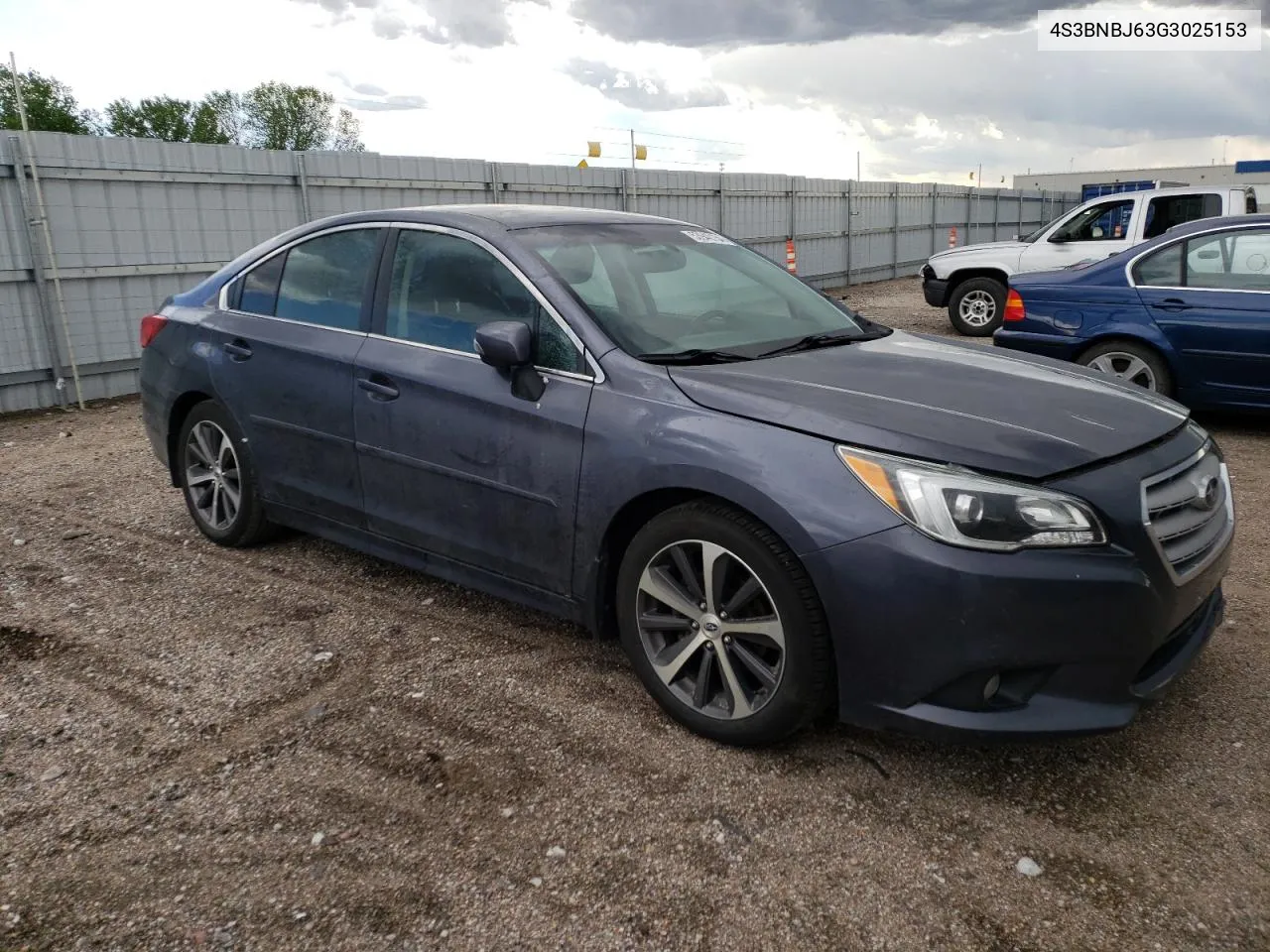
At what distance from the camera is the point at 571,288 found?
350 cm

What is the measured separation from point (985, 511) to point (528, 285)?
5.73 feet

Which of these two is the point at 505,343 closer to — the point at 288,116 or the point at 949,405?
the point at 949,405

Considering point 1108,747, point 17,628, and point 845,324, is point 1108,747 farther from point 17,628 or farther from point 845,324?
point 17,628

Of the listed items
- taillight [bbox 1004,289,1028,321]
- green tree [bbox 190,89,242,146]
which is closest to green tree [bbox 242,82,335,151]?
green tree [bbox 190,89,242,146]

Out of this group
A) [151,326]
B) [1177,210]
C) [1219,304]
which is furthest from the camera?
[1177,210]

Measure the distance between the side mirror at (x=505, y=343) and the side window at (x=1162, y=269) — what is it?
572 centimetres

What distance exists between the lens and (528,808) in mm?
2834

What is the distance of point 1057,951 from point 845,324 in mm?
2480

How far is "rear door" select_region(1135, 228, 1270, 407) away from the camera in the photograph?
6.80 metres

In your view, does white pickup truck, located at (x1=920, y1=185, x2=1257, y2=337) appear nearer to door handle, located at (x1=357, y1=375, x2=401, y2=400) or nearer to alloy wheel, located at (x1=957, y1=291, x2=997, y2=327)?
alloy wheel, located at (x1=957, y1=291, x2=997, y2=327)

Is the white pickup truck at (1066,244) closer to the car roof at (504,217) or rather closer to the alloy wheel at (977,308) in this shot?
the alloy wheel at (977,308)

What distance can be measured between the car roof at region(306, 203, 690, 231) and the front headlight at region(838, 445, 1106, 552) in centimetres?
189

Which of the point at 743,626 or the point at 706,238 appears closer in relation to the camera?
the point at 743,626

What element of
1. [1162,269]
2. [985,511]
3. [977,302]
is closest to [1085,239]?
[977,302]
